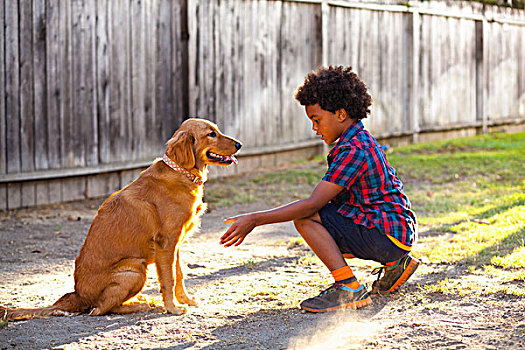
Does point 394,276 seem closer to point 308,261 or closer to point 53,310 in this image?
point 308,261

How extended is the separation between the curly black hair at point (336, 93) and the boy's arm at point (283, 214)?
0.57m

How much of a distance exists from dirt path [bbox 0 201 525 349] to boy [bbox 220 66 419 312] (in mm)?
189

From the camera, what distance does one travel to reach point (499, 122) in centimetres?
1733

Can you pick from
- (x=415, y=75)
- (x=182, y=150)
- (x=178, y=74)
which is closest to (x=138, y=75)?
(x=178, y=74)

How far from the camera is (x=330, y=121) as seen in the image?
4648mm

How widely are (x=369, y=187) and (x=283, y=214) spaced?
634mm

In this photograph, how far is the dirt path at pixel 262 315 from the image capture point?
375 cm

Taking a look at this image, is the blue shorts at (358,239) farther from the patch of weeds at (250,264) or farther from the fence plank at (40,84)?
the fence plank at (40,84)

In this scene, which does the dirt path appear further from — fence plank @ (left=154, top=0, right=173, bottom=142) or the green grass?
fence plank @ (left=154, top=0, right=173, bottom=142)

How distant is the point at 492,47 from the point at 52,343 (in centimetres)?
1558

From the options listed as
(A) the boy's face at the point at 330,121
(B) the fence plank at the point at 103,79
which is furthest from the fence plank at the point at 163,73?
(A) the boy's face at the point at 330,121

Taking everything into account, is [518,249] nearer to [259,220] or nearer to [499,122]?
[259,220]

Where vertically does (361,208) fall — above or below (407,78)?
below

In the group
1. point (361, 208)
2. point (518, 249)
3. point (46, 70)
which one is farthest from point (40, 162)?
Answer: point (518, 249)
